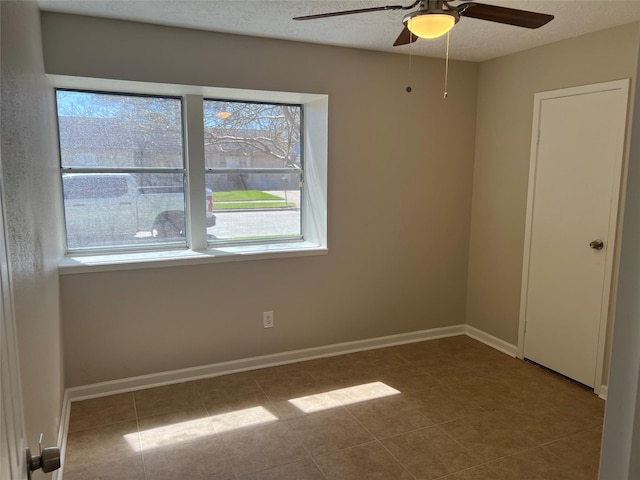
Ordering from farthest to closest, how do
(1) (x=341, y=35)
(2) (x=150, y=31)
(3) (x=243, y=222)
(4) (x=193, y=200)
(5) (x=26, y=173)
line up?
(3) (x=243, y=222), (4) (x=193, y=200), (1) (x=341, y=35), (2) (x=150, y=31), (5) (x=26, y=173)

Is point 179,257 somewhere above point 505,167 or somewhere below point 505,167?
below

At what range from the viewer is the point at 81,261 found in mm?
3037

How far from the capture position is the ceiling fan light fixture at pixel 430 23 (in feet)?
6.37

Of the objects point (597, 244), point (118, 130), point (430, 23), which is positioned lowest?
point (597, 244)

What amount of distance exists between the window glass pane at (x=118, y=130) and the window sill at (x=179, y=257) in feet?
2.11

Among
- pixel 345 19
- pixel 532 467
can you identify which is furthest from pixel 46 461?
pixel 345 19

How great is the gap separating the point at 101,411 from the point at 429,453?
2024 millimetres

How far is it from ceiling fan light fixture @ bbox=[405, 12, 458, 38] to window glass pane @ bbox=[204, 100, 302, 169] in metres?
1.86

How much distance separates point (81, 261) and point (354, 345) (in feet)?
7.16

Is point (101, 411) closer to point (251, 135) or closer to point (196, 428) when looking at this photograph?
point (196, 428)

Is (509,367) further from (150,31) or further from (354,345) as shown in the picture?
(150,31)

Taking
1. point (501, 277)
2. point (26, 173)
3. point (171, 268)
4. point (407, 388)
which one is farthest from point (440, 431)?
point (26, 173)

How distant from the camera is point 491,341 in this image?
4070 millimetres

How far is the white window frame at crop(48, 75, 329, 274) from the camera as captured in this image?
307 cm
